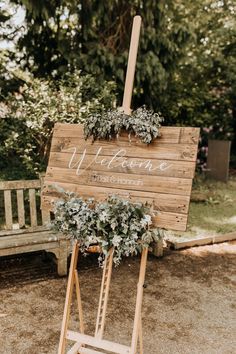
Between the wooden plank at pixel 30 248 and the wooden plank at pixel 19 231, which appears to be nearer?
the wooden plank at pixel 30 248

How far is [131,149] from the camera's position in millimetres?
2502

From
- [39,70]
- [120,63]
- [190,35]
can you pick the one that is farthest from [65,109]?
[190,35]

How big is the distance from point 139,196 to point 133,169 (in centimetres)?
20

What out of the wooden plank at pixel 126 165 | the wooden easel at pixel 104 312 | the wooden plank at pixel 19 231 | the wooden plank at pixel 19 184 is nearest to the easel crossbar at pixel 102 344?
the wooden easel at pixel 104 312

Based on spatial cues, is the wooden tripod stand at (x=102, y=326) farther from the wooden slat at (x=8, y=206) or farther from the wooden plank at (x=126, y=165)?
the wooden slat at (x=8, y=206)

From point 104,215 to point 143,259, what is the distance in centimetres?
41

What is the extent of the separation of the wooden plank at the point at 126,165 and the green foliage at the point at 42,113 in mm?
2348

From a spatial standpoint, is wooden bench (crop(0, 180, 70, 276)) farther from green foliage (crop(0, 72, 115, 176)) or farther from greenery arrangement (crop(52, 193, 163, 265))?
greenery arrangement (crop(52, 193, 163, 265))

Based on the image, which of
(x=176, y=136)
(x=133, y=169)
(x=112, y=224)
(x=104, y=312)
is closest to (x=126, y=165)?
(x=133, y=169)

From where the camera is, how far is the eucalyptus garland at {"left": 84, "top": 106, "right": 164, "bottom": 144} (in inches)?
94.7

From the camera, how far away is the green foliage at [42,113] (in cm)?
503

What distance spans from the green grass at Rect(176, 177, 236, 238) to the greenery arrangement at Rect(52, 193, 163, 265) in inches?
132

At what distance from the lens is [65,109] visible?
503cm

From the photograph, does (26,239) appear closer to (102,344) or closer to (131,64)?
(102,344)
